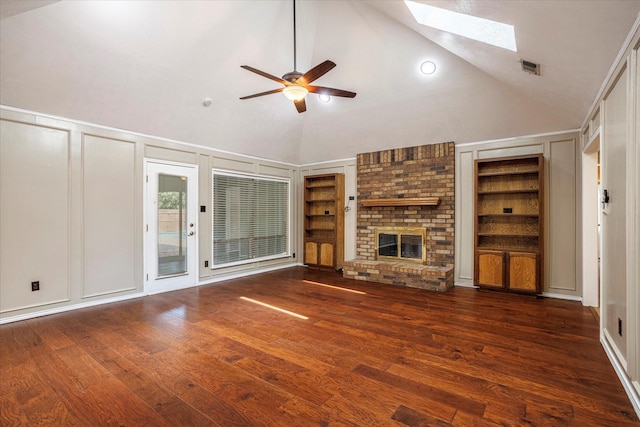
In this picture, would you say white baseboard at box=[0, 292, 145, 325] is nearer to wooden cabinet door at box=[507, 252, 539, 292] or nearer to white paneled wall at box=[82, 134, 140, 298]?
white paneled wall at box=[82, 134, 140, 298]

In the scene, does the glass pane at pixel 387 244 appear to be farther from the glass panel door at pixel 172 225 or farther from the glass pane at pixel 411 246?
the glass panel door at pixel 172 225

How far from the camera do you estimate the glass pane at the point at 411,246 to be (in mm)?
5824

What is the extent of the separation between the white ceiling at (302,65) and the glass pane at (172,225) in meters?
0.81

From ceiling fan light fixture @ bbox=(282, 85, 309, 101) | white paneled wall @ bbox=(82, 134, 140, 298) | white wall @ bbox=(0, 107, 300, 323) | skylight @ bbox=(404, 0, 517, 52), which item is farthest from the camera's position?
white paneled wall @ bbox=(82, 134, 140, 298)

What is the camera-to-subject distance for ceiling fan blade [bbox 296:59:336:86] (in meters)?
3.03

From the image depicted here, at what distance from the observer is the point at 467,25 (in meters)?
3.09

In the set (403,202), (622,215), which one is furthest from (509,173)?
(622,215)

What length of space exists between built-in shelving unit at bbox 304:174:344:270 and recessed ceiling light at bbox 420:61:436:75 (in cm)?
282

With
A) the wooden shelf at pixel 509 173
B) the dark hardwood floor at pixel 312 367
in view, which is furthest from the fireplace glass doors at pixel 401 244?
the dark hardwood floor at pixel 312 367

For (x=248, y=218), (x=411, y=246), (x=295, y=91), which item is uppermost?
(x=295, y=91)

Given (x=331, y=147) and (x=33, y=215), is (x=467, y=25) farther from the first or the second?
(x=33, y=215)


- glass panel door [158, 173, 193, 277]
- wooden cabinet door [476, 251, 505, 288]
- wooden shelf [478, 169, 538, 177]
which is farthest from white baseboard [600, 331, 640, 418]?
glass panel door [158, 173, 193, 277]

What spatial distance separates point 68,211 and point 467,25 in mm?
5089

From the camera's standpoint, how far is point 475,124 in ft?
16.4
